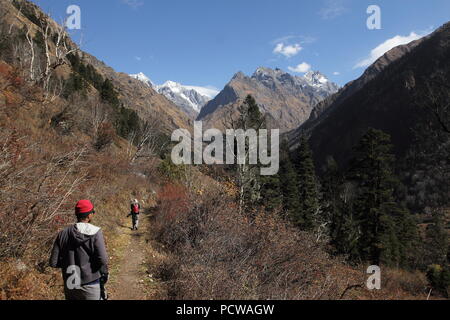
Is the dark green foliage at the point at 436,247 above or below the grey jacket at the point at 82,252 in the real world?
below

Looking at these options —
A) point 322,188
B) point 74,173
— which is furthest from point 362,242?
point 74,173

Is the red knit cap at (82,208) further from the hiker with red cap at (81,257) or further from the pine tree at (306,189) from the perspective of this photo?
the pine tree at (306,189)

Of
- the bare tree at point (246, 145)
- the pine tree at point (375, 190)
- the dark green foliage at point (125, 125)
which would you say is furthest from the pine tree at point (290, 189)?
the dark green foliage at point (125, 125)

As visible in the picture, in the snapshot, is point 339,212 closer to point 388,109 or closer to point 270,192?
point 270,192

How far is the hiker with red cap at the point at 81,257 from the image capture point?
394 cm

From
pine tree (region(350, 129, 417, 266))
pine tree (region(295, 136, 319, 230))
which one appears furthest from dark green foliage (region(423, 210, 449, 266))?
pine tree (region(350, 129, 417, 266))

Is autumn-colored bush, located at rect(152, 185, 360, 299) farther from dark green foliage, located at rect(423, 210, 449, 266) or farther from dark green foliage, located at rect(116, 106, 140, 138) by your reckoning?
dark green foliage, located at rect(423, 210, 449, 266)

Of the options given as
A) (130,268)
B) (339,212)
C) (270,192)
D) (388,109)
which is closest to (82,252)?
(130,268)

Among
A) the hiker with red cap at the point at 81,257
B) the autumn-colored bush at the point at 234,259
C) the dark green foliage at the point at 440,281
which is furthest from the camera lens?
the dark green foliage at the point at 440,281

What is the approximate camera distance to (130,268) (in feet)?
28.7

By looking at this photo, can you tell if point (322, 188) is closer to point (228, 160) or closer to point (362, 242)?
point (362, 242)
